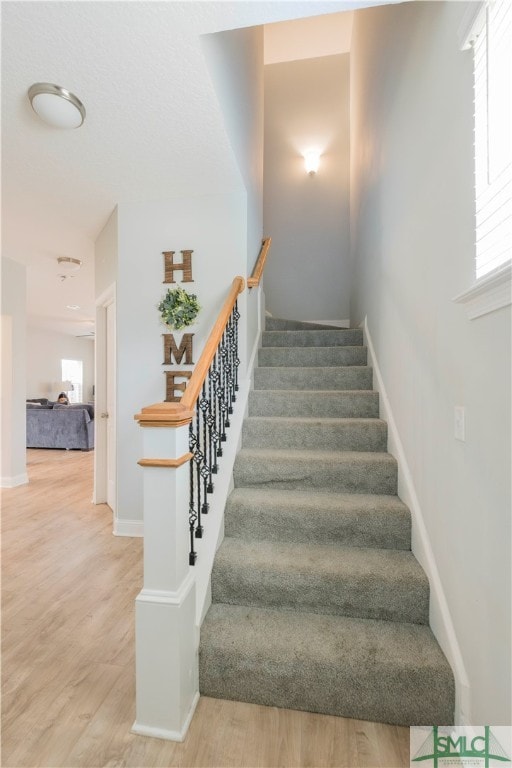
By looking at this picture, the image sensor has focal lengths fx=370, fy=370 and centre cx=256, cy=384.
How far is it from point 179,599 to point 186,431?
61 centimetres

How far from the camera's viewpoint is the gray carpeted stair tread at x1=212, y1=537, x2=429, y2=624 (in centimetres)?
162

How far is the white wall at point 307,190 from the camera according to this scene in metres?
4.75

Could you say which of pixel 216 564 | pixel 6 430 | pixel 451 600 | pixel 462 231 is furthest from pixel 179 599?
pixel 6 430

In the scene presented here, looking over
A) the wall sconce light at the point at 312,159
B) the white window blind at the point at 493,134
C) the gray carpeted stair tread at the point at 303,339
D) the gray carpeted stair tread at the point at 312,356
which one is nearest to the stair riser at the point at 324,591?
the white window blind at the point at 493,134

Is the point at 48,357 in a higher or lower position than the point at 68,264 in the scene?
lower

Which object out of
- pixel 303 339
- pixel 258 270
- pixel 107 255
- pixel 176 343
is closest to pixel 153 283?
pixel 176 343

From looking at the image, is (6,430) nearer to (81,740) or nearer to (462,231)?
(81,740)

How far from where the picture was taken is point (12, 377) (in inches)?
180

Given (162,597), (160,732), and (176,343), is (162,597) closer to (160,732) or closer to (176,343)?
(160,732)

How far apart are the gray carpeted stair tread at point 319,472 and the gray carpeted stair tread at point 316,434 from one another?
135 mm

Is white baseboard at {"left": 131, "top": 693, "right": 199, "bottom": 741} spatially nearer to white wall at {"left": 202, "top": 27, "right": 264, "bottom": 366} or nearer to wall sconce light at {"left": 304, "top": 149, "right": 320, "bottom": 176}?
white wall at {"left": 202, "top": 27, "right": 264, "bottom": 366}

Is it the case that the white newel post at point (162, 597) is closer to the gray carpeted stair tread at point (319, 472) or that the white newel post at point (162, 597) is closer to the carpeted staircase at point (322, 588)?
the carpeted staircase at point (322, 588)

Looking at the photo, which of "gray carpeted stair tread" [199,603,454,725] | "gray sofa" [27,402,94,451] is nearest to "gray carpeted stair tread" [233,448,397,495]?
"gray carpeted stair tread" [199,603,454,725]

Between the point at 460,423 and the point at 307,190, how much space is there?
176 inches
